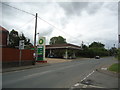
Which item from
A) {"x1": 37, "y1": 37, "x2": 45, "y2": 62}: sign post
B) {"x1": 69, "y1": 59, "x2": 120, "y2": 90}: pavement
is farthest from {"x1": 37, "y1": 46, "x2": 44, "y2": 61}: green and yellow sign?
{"x1": 69, "y1": 59, "x2": 120, "y2": 90}: pavement

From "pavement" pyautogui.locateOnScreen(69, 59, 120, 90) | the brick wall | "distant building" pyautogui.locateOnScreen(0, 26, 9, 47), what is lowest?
"pavement" pyautogui.locateOnScreen(69, 59, 120, 90)

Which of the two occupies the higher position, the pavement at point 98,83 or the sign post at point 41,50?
the sign post at point 41,50

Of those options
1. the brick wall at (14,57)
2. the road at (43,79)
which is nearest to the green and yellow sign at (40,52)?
the brick wall at (14,57)

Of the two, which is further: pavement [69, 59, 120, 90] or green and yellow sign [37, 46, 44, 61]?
green and yellow sign [37, 46, 44, 61]

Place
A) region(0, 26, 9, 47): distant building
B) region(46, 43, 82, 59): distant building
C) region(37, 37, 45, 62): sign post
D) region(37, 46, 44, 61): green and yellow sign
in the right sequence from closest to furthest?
region(37, 37, 45, 62): sign post → region(37, 46, 44, 61): green and yellow sign → region(0, 26, 9, 47): distant building → region(46, 43, 82, 59): distant building

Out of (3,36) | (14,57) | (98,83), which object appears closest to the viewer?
(98,83)

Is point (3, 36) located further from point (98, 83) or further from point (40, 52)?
point (98, 83)

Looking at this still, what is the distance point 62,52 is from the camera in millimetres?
55031

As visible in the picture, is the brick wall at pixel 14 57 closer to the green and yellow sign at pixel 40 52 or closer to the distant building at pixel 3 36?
the green and yellow sign at pixel 40 52

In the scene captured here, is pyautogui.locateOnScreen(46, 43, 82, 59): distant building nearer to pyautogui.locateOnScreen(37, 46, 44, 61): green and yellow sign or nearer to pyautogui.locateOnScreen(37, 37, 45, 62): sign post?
pyautogui.locateOnScreen(37, 37, 45, 62): sign post

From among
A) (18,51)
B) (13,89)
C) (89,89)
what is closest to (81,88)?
(89,89)

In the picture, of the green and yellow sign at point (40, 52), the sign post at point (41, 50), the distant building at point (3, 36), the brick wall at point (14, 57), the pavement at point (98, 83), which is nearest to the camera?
the pavement at point (98, 83)

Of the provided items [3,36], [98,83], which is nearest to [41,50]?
[3,36]

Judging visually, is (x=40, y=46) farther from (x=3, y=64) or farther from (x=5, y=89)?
(x=5, y=89)
